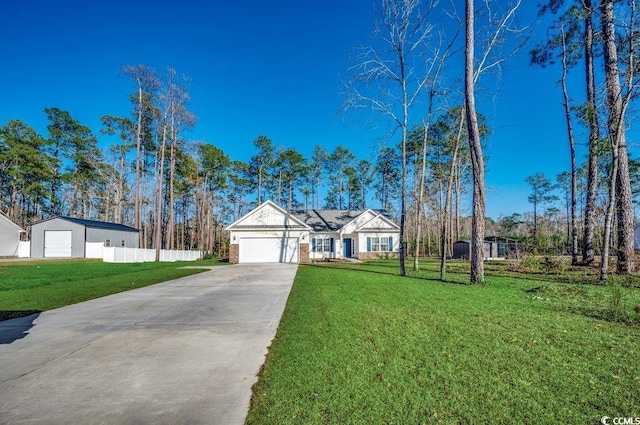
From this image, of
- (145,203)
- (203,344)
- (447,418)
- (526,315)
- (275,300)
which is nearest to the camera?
(447,418)

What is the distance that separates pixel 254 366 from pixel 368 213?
26.0 meters

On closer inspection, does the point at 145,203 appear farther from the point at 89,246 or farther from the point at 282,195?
the point at 282,195

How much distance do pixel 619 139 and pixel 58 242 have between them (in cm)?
3459

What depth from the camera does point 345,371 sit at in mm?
Result: 3109

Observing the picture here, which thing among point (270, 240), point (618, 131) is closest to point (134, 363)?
point (618, 131)

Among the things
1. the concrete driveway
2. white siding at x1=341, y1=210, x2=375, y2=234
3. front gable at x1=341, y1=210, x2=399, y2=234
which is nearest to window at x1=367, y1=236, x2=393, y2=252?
front gable at x1=341, y1=210, x2=399, y2=234

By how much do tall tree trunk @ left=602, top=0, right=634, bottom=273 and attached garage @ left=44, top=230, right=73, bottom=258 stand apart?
110ft

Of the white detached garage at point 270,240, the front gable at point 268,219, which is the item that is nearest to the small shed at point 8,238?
the white detached garage at point 270,240

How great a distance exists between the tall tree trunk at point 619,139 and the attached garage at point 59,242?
3345 centimetres

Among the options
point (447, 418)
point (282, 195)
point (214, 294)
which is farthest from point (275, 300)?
point (282, 195)

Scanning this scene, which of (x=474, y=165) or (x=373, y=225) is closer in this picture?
(x=474, y=165)

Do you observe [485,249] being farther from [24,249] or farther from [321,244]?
[24,249]

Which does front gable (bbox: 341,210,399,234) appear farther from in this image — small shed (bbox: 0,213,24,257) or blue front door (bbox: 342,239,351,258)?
small shed (bbox: 0,213,24,257)

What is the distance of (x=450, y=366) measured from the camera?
125 inches
